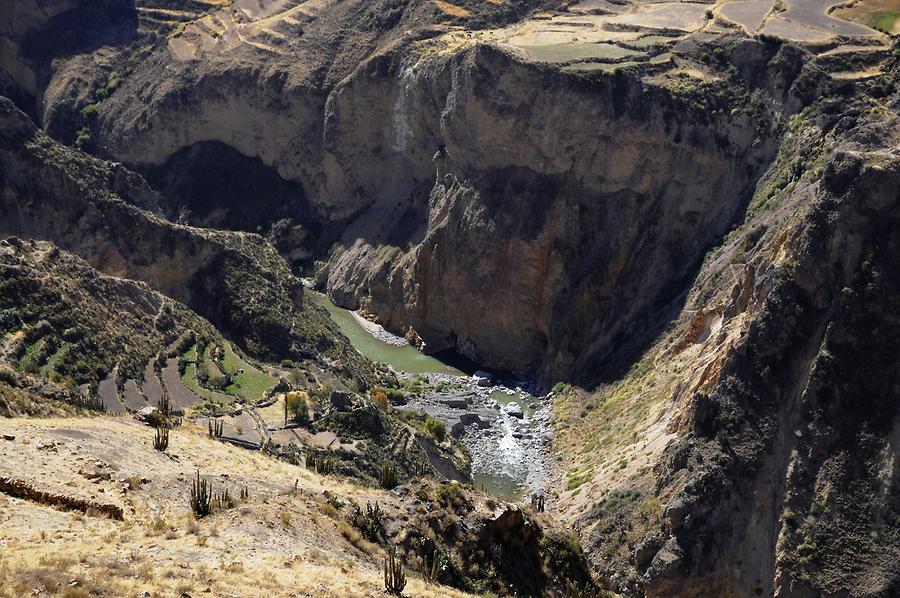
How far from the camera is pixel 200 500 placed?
26.8 meters

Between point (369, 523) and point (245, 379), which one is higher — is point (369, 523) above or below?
below

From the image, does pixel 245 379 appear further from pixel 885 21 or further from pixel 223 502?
pixel 885 21

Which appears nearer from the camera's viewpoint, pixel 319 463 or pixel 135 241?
pixel 319 463

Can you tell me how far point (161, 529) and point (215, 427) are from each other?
1542 centimetres

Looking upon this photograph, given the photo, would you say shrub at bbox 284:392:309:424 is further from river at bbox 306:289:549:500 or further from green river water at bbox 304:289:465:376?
green river water at bbox 304:289:465:376

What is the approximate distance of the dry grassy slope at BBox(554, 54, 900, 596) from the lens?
130 feet

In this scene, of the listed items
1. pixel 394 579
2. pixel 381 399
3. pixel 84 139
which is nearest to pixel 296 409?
pixel 381 399

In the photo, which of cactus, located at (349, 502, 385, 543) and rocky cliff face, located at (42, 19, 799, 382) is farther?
rocky cliff face, located at (42, 19, 799, 382)

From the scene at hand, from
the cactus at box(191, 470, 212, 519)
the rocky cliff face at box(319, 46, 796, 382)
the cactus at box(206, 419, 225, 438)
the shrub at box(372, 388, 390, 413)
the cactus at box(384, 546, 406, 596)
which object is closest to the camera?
the cactus at box(384, 546, 406, 596)

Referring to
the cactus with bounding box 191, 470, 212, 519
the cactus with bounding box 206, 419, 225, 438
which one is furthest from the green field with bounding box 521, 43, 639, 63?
the cactus with bounding box 191, 470, 212, 519

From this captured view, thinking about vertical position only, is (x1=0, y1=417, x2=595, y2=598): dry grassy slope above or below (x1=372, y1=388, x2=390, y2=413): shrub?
below

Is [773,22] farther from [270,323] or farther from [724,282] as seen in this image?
[270,323]

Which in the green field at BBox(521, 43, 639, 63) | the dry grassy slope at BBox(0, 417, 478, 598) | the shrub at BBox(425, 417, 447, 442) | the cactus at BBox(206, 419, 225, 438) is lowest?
the dry grassy slope at BBox(0, 417, 478, 598)

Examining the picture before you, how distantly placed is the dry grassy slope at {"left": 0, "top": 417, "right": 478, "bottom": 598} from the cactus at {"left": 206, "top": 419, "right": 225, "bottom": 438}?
447cm
